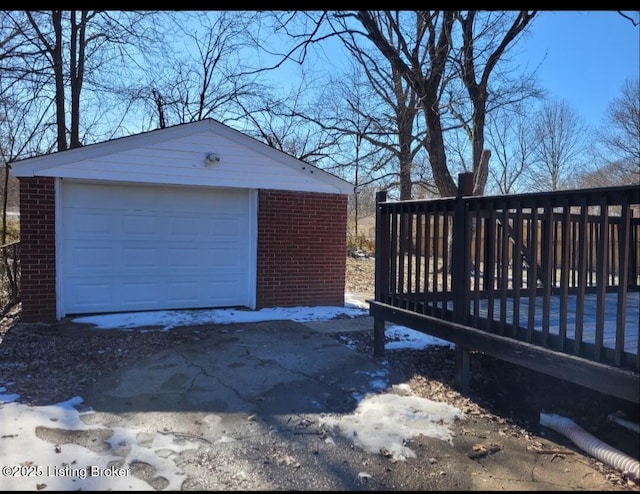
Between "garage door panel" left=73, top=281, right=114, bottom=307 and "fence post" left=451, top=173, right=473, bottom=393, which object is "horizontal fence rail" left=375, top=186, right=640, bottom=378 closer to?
"fence post" left=451, top=173, right=473, bottom=393

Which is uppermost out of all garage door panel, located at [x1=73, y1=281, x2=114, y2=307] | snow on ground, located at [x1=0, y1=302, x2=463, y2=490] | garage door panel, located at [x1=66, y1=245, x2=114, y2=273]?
garage door panel, located at [x1=66, y1=245, x2=114, y2=273]

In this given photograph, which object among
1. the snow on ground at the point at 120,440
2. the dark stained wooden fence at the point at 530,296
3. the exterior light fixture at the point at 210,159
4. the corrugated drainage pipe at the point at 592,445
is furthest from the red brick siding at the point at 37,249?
the corrugated drainage pipe at the point at 592,445

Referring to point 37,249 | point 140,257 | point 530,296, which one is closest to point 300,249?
point 140,257

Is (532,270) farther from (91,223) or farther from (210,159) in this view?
(91,223)

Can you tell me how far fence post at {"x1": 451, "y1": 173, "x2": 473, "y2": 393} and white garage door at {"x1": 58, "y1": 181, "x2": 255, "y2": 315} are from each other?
4.47 metres

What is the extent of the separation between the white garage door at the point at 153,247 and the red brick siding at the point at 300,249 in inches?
10.8

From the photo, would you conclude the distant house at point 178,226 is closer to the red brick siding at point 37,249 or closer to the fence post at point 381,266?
the red brick siding at point 37,249

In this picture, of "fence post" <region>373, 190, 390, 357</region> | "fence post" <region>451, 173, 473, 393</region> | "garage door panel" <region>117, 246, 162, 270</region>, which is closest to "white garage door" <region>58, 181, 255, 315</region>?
"garage door panel" <region>117, 246, 162, 270</region>

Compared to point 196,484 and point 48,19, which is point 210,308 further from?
point 48,19

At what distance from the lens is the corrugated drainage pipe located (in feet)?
9.37

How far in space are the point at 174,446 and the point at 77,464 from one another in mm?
569

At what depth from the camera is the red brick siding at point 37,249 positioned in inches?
263

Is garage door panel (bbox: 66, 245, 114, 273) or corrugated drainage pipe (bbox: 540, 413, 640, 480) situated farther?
garage door panel (bbox: 66, 245, 114, 273)

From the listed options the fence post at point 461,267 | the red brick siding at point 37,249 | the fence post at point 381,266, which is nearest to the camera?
the fence post at point 461,267
